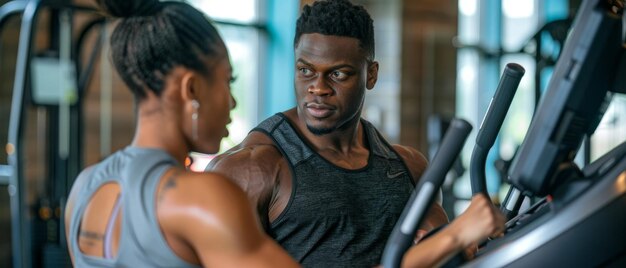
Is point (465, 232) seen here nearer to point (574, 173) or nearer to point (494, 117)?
point (574, 173)

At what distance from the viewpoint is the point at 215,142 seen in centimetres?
149

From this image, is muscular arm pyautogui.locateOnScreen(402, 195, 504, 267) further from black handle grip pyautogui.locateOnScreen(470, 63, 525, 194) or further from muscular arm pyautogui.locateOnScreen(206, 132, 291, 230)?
muscular arm pyautogui.locateOnScreen(206, 132, 291, 230)

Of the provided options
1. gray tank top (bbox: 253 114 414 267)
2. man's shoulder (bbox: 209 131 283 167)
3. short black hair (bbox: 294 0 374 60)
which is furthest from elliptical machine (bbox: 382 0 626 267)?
short black hair (bbox: 294 0 374 60)

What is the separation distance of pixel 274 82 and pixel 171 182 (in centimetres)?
565

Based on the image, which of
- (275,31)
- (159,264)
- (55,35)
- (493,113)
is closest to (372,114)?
(275,31)

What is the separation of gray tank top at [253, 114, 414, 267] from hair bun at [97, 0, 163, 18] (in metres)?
0.79

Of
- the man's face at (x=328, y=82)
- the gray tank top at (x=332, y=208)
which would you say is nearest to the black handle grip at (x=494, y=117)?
the gray tank top at (x=332, y=208)

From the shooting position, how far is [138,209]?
4.50 feet

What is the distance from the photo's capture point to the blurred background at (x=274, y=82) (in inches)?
183

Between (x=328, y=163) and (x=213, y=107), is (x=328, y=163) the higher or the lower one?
the lower one

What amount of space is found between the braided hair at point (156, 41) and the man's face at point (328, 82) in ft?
2.56

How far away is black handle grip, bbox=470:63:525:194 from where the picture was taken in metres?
1.81

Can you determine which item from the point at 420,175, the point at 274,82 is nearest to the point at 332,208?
the point at 420,175

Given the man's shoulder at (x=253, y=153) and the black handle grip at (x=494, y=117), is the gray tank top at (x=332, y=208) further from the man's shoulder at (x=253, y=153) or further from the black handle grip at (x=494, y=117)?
the black handle grip at (x=494, y=117)
